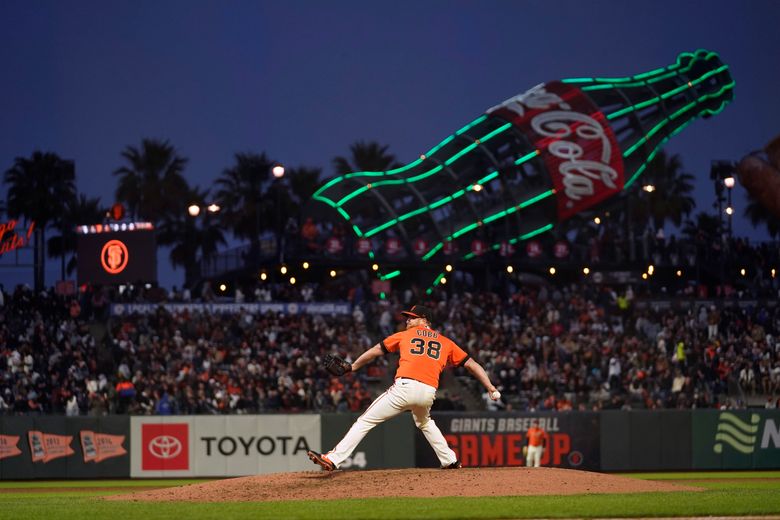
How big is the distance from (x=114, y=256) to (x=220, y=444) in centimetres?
1318

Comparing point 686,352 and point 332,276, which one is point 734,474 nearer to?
point 686,352

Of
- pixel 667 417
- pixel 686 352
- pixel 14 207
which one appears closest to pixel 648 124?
pixel 686 352

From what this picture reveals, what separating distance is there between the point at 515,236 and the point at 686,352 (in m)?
17.4

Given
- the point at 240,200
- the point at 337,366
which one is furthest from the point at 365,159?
the point at 337,366

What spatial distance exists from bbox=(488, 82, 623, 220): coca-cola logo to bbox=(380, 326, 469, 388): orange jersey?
37.1m

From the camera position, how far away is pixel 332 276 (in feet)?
170

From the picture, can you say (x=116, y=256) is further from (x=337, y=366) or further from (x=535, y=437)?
(x=337, y=366)

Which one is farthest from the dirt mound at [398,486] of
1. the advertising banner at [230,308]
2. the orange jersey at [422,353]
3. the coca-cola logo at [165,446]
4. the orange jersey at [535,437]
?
the advertising banner at [230,308]

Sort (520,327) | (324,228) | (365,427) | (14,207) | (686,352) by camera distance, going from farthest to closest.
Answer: (14,207) → (324,228) → (520,327) → (686,352) → (365,427)

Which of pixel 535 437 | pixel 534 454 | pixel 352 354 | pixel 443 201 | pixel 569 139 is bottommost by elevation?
pixel 534 454

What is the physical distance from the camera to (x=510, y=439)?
90.7 ft

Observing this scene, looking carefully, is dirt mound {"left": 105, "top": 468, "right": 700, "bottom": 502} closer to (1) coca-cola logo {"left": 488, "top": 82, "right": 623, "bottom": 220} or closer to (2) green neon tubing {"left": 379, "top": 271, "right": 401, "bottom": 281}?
(2) green neon tubing {"left": 379, "top": 271, "right": 401, "bottom": 281}

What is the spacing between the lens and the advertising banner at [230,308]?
37.7 metres

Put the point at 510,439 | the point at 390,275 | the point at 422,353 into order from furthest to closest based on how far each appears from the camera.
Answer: the point at 390,275, the point at 510,439, the point at 422,353
